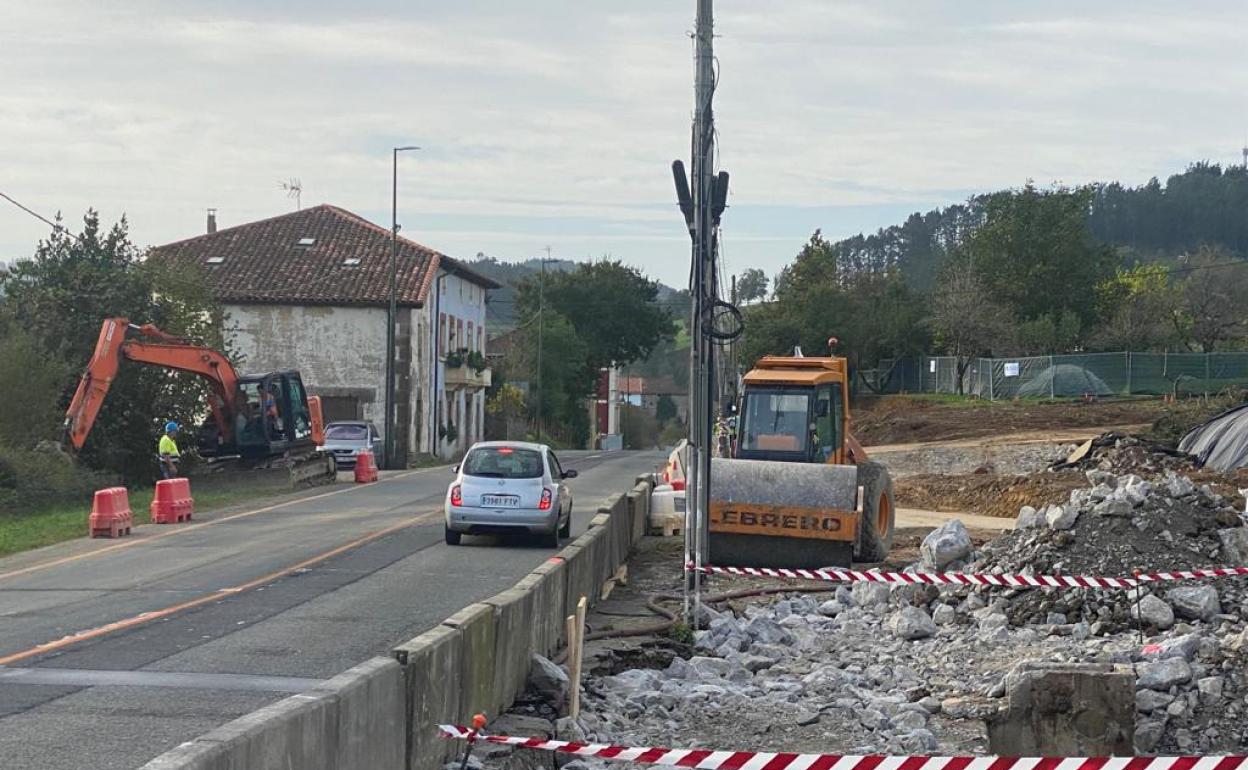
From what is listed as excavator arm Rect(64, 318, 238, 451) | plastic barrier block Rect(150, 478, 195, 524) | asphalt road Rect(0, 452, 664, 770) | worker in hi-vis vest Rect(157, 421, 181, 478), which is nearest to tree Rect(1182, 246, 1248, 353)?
excavator arm Rect(64, 318, 238, 451)

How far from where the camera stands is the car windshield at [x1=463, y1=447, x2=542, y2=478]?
894 inches

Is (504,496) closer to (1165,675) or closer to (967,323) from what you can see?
(1165,675)

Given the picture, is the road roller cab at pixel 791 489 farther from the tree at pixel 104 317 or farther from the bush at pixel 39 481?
the tree at pixel 104 317

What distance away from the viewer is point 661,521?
2650 cm

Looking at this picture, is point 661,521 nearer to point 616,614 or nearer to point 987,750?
point 616,614

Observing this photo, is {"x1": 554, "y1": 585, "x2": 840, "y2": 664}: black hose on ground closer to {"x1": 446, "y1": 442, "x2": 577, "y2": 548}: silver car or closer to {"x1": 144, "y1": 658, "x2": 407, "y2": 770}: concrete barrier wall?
{"x1": 446, "y1": 442, "x2": 577, "y2": 548}: silver car

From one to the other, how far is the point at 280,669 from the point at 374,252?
51572 millimetres

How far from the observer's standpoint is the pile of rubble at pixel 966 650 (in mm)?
12398

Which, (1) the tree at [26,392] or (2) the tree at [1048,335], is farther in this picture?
(2) the tree at [1048,335]

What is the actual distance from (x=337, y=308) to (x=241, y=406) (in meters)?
21.8

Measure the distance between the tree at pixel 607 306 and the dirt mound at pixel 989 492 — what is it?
215 ft

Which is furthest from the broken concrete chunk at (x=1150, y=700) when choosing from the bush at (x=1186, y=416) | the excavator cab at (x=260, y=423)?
the excavator cab at (x=260, y=423)

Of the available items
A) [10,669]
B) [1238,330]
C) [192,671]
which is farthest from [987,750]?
[1238,330]

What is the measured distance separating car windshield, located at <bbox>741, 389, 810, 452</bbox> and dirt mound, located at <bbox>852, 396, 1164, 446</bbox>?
27743 millimetres
